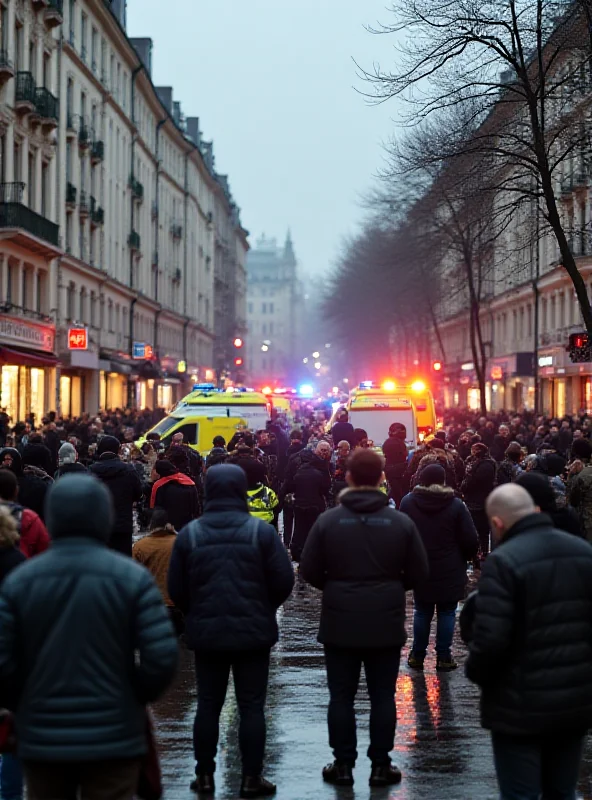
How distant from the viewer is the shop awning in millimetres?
34812

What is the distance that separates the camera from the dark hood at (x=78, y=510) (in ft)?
15.9

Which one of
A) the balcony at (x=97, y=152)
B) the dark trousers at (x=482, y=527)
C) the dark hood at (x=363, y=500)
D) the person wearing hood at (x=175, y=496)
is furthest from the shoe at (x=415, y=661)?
the balcony at (x=97, y=152)

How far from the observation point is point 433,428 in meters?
30.2

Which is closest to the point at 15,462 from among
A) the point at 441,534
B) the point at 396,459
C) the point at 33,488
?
the point at 33,488

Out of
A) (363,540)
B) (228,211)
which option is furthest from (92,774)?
(228,211)

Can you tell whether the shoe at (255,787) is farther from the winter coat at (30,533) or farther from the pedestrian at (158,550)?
the pedestrian at (158,550)

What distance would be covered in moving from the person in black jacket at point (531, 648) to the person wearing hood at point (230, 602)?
185 cm

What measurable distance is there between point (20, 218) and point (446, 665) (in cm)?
2920

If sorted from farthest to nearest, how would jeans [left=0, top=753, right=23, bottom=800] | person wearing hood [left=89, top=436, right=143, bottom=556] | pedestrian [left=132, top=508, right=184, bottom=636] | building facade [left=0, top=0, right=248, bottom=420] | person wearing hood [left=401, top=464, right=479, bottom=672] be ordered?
1. building facade [left=0, top=0, right=248, bottom=420]
2. person wearing hood [left=89, top=436, right=143, bottom=556]
3. person wearing hood [left=401, top=464, right=479, bottom=672]
4. pedestrian [left=132, top=508, right=184, bottom=636]
5. jeans [left=0, top=753, right=23, bottom=800]

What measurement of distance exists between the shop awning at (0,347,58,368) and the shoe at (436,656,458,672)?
24.9m

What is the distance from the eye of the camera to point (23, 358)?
36281mm

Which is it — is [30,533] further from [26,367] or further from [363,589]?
[26,367]

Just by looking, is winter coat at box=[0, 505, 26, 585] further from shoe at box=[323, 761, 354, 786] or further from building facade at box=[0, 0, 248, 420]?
building facade at box=[0, 0, 248, 420]

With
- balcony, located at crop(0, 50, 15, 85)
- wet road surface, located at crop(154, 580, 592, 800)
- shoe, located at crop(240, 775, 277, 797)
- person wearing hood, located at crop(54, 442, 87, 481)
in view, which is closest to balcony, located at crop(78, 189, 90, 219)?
balcony, located at crop(0, 50, 15, 85)
